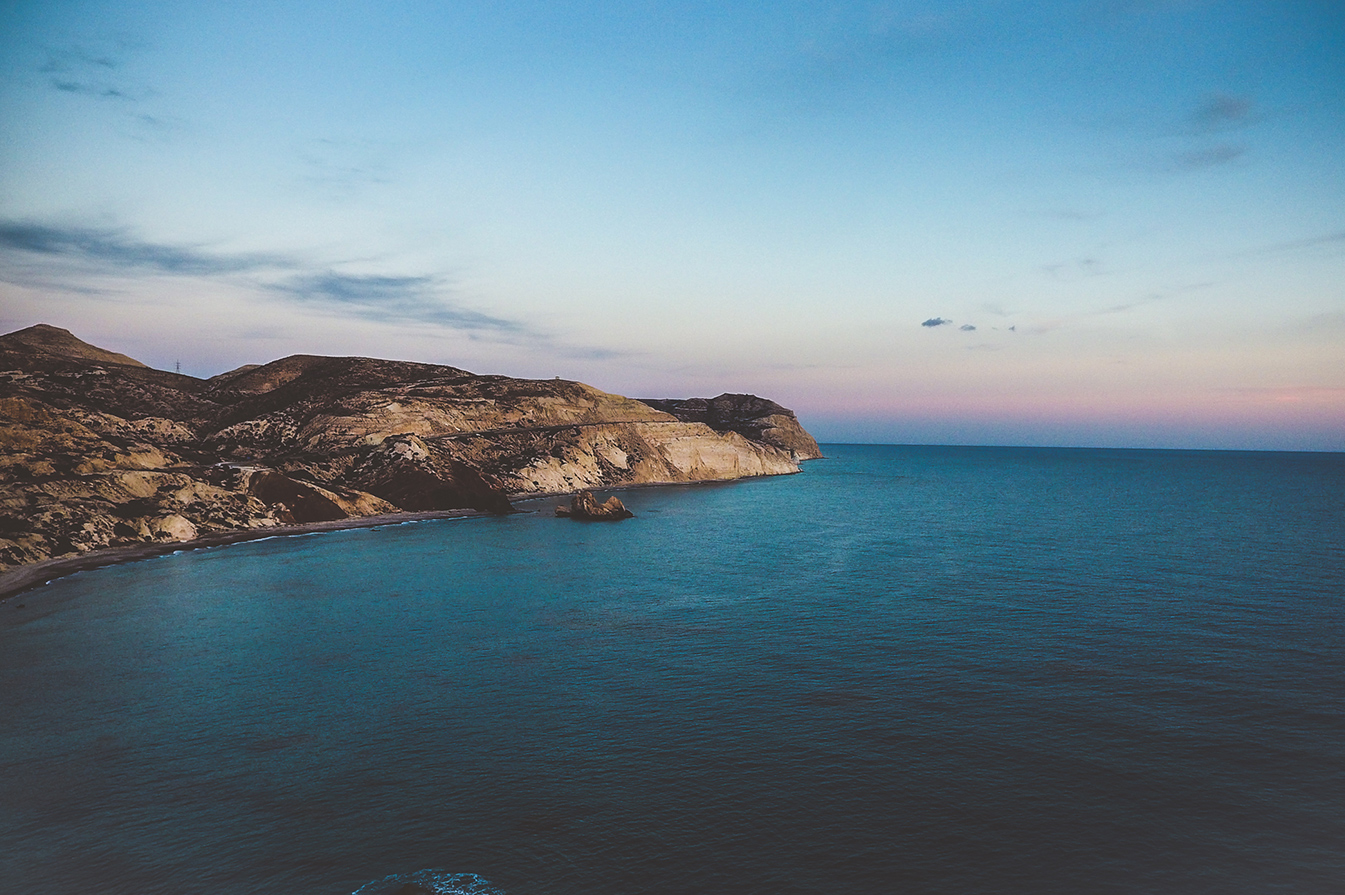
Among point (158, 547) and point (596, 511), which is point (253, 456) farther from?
point (596, 511)

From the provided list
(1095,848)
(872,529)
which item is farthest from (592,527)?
(1095,848)

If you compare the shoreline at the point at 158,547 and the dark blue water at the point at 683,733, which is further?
the shoreline at the point at 158,547

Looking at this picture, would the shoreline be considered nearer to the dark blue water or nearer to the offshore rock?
the dark blue water

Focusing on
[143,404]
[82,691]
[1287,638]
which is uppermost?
[143,404]

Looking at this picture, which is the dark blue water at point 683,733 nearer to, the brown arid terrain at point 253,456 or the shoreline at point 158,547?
the shoreline at point 158,547

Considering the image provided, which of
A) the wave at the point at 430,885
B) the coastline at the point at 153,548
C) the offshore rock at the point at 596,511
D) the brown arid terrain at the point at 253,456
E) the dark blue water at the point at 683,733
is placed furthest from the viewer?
the offshore rock at the point at 596,511

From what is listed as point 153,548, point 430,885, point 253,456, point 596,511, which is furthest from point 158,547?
point 430,885

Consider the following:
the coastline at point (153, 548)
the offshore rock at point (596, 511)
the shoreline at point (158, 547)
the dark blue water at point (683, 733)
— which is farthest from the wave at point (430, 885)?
the offshore rock at point (596, 511)

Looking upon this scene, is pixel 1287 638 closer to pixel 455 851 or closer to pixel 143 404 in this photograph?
pixel 455 851
